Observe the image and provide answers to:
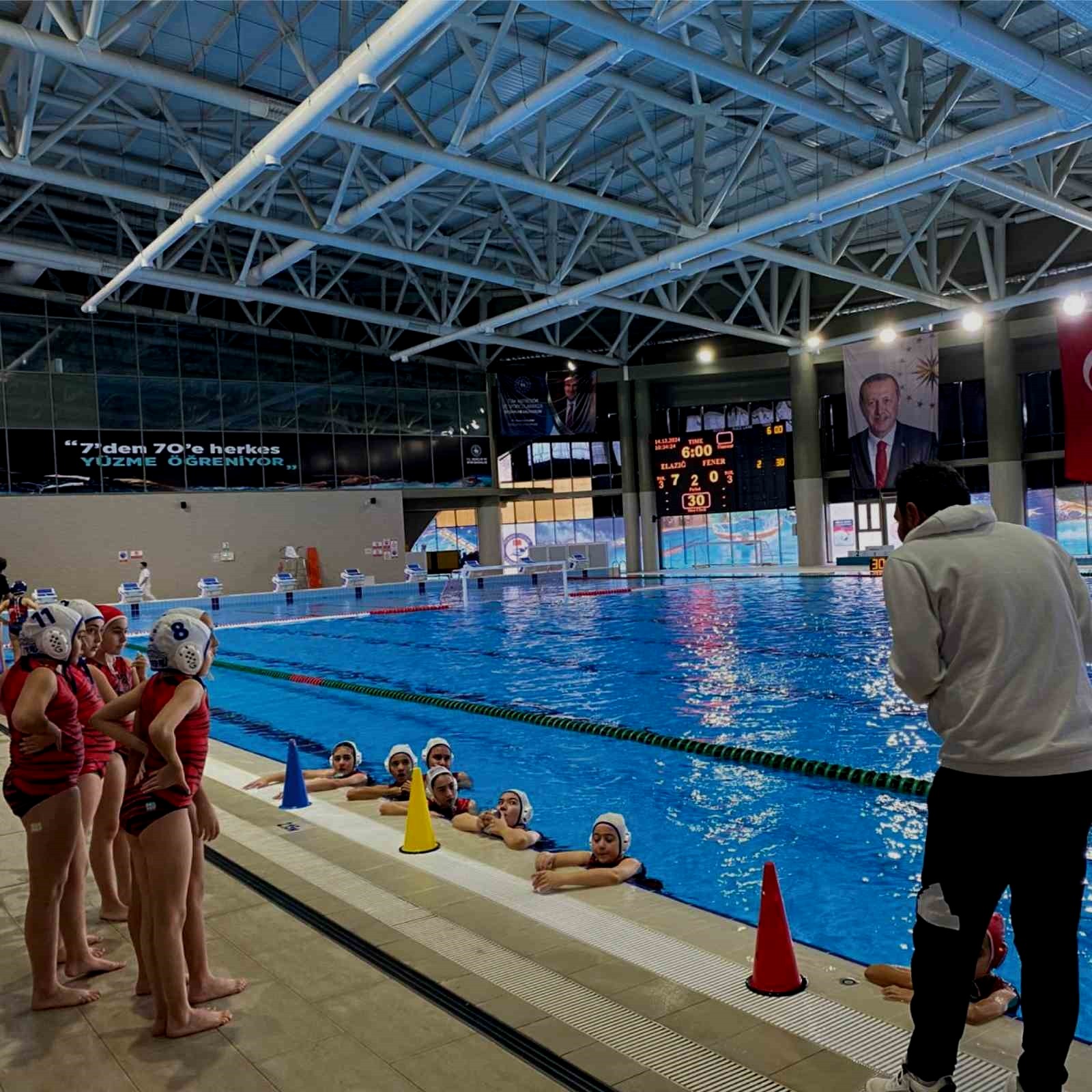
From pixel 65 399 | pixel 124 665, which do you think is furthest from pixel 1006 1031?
pixel 65 399

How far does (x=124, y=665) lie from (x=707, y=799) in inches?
153

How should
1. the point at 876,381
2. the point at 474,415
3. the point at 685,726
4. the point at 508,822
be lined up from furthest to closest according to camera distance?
the point at 474,415
the point at 876,381
the point at 685,726
the point at 508,822

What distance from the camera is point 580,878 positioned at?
4.64 metres

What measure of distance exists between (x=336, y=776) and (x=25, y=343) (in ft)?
74.4

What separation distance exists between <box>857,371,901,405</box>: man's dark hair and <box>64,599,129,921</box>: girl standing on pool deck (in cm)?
2457

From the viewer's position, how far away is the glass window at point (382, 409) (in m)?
30.8

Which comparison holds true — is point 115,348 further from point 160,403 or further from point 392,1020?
point 392,1020

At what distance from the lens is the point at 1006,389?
25.4m

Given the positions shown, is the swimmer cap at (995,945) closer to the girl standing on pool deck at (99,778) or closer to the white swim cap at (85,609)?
the girl standing on pool deck at (99,778)

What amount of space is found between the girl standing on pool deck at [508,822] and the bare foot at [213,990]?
2.27m

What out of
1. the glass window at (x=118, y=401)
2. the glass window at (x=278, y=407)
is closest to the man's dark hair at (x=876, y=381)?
the glass window at (x=278, y=407)

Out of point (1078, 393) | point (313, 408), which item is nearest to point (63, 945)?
point (1078, 393)

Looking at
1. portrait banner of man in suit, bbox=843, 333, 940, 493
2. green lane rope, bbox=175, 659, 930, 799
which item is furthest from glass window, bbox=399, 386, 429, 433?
green lane rope, bbox=175, 659, 930, 799

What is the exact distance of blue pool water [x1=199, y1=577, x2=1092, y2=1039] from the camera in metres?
5.31
